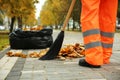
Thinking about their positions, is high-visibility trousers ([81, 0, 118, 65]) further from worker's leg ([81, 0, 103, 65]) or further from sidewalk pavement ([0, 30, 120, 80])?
sidewalk pavement ([0, 30, 120, 80])

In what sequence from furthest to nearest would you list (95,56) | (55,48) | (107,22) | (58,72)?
1. (55,48)
2. (107,22)
3. (95,56)
4. (58,72)

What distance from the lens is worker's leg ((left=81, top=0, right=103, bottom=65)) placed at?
7.28 metres

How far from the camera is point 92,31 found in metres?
7.43

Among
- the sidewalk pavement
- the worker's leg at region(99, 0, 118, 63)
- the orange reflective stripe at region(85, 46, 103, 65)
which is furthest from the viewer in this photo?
the worker's leg at region(99, 0, 118, 63)

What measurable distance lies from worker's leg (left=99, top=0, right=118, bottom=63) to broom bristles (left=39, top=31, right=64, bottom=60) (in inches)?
47.8

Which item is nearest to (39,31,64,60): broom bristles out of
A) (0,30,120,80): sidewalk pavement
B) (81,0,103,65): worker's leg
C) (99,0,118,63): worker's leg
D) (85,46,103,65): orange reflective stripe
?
(0,30,120,80): sidewalk pavement

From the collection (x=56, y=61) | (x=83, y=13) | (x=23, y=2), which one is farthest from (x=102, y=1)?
(x=23, y=2)

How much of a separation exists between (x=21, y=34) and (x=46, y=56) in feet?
21.1

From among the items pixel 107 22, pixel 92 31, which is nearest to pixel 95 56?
pixel 92 31

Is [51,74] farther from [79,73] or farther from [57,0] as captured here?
[57,0]

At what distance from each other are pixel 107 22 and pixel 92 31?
29.3 inches

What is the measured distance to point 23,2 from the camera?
98.8 ft

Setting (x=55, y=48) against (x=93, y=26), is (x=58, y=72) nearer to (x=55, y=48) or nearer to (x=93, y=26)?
(x=93, y=26)

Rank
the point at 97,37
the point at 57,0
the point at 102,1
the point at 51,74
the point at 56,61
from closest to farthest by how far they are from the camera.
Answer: the point at 51,74 → the point at 97,37 → the point at 102,1 → the point at 56,61 → the point at 57,0
